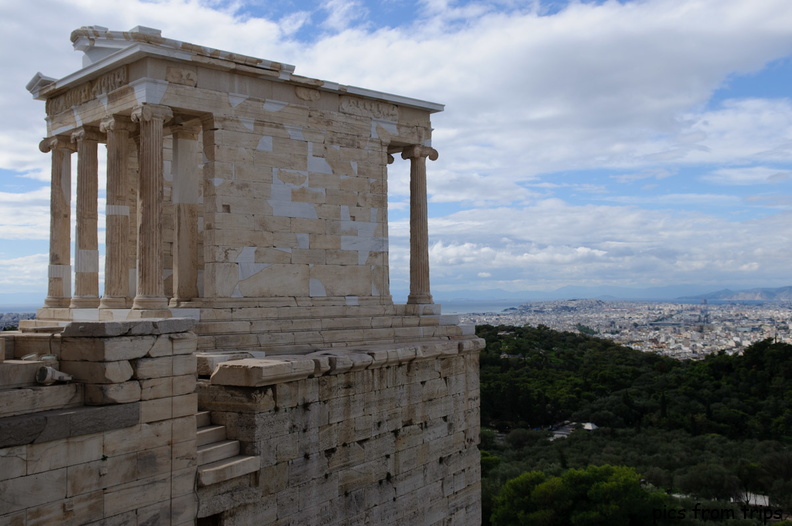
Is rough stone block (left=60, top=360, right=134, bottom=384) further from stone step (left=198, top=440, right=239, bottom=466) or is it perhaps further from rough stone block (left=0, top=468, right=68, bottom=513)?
stone step (left=198, top=440, right=239, bottom=466)

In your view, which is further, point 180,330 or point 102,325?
point 180,330

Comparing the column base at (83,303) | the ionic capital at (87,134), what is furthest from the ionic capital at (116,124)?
the column base at (83,303)

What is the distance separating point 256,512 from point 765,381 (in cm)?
4352

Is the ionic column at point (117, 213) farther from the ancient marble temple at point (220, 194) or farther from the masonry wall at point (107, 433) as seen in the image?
the masonry wall at point (107, 433)

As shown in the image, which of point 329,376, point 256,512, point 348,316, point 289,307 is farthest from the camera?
point 348,316

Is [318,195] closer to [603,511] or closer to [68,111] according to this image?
[68,111]

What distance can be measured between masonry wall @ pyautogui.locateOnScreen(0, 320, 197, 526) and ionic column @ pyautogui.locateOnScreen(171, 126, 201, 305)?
512 centimetres

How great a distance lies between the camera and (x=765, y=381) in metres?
45.5

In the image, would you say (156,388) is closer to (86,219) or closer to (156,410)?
(156,410)

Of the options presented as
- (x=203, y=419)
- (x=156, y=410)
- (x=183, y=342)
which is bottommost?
(x=203, y=419)

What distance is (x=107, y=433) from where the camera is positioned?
759cm

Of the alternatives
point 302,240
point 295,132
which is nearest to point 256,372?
point 302,240

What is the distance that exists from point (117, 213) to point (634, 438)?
32.0m

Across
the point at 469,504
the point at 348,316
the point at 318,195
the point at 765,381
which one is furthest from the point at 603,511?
the point at 765,381
